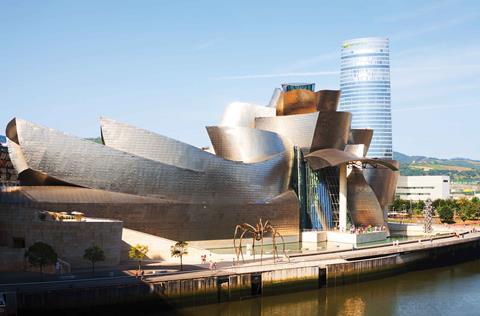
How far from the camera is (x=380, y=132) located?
17062 cm

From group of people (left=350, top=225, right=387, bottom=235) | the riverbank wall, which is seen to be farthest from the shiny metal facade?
the riverbank wall

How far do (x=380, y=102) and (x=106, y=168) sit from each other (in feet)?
468

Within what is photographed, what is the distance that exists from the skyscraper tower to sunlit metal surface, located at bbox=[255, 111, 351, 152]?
11717 centimetres

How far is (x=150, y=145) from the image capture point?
42.4 m

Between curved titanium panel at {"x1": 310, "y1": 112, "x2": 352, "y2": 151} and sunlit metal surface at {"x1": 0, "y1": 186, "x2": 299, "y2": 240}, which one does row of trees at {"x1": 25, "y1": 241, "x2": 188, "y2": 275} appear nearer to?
sunlit metal surface at {"x1": 0, "y1": 186, "x2": 299, "y2": 240}

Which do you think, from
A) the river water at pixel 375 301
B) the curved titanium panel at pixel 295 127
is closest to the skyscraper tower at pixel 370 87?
the curved titanium panel at pixel 295 127

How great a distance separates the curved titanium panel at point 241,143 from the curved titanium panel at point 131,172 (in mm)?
1821

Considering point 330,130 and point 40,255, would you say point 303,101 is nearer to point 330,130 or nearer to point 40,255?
point 330,130

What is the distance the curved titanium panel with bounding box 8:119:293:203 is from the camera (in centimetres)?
3872

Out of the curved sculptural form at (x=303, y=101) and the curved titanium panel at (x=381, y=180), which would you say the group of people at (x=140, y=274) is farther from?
the curved titanium panel at (x=381, y=180)

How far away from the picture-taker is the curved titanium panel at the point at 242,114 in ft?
189

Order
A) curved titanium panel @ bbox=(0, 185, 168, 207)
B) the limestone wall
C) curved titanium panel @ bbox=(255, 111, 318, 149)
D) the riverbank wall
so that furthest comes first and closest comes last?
curved titanium panel @ bbox=(255, 111, 318, 149), curved titanium panel @ bbox=(0, 185, 168, 207), the limestone wall, the riverbank wall

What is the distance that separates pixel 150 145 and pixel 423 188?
363 ft

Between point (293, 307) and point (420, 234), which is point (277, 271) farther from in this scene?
point (420, 234)
